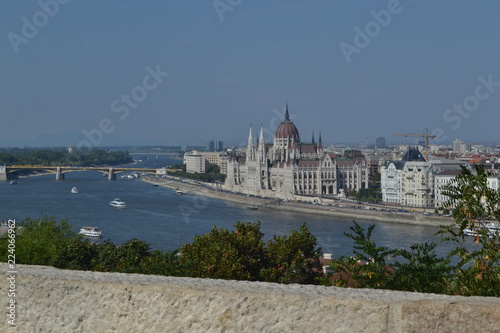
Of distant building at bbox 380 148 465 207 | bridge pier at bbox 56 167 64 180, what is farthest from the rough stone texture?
bridge pier at bbox 56 167 64 180

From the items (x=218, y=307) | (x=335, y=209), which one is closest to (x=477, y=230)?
(x=218, y=307)

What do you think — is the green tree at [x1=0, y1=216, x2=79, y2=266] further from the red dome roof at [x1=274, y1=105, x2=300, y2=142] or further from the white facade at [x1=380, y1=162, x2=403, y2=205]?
the red dome roof at [x1=274, y1=105, x2=300, y2=142]

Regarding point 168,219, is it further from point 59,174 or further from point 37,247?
point 59,174

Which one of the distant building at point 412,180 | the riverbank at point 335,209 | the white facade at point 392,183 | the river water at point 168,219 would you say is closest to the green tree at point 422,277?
the river water at point 168,219

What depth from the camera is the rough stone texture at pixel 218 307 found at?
57.0 inches

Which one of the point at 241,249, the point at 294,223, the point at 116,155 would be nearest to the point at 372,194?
the point at 294,223

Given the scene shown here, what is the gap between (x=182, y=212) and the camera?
2048 cm

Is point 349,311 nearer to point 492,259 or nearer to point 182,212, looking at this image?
point 492,259

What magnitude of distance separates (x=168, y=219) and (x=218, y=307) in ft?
55.0

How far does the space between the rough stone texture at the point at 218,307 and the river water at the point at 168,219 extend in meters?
9.98

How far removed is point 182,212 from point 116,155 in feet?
140

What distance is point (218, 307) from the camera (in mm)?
1571

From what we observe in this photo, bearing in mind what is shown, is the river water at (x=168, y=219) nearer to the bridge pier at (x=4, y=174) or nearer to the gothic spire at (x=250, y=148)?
the gothic spire at (x=250, y=148)

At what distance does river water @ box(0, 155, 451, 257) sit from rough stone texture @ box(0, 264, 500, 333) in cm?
998
